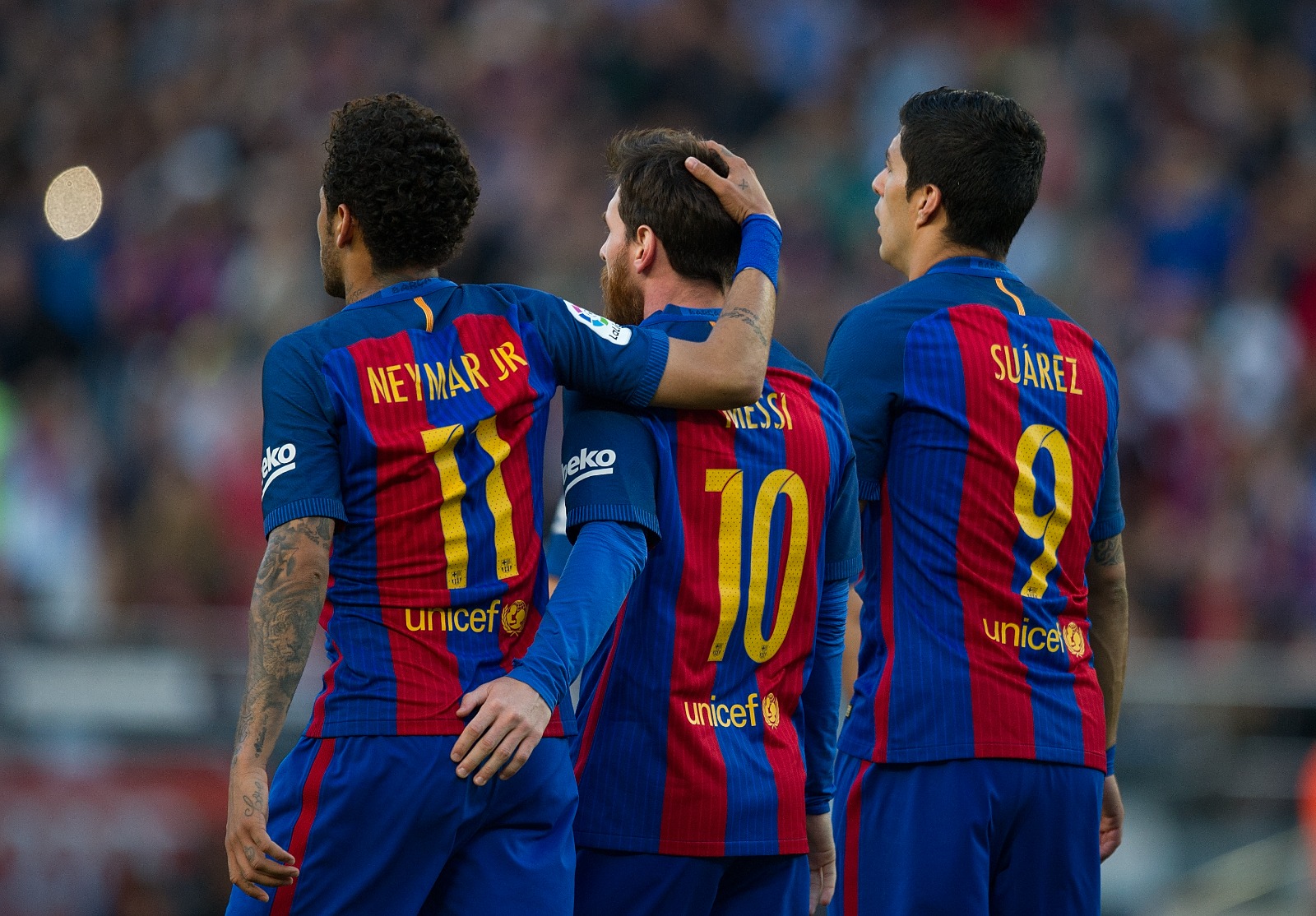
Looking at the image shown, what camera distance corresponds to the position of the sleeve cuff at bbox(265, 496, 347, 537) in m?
3.09

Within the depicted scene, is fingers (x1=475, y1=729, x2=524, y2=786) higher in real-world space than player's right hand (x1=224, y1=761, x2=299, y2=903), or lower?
higher

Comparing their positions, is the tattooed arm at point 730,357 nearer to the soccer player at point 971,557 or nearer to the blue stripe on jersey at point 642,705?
the blue stripe on jersey at point 642,705

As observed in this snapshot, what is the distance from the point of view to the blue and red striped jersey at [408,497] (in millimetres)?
3117

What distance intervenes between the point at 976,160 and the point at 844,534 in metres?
0.86

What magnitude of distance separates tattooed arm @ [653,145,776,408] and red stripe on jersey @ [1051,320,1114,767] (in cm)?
70

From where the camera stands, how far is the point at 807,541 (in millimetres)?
3479

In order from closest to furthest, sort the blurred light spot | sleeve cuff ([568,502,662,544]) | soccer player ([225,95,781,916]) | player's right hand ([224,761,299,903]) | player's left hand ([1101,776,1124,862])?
1. player's right hand ([224,761,299,903])
2. soccer player ([225,95,781,916])
3. sleeve cuff ([568,502,662,544])
4. player's left hand ([1101,776,1124,862])
5. the blurred light spot

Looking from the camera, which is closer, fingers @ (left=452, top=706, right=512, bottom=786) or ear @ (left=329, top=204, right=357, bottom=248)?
fingers @ (left=452, top=706, right=512, bottom=786)

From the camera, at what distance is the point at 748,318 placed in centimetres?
340

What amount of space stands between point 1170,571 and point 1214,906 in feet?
6.75

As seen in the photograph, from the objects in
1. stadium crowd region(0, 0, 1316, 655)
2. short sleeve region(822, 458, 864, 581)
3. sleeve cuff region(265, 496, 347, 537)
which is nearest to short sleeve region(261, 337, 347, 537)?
sleeve cuff region(265, 496, 347, 537)

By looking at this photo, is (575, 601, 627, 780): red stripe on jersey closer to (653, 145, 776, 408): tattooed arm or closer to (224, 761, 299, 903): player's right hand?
(653, 145, 776, 408): tattooed arm

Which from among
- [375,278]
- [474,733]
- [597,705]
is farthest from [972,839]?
[375,278]

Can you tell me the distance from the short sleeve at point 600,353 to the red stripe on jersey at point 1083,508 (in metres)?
0.94
